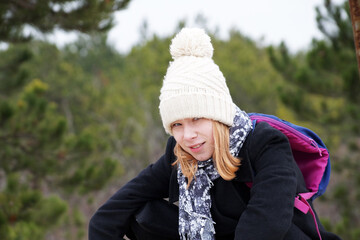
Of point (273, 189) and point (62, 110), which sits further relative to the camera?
point (62, 110)

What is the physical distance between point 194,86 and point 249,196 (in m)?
0.52

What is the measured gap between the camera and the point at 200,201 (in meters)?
1.81

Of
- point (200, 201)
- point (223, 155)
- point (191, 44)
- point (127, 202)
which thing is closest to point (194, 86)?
point (191, 44)

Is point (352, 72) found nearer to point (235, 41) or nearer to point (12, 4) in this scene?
point (12, 4)

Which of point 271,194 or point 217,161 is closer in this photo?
point 271,194

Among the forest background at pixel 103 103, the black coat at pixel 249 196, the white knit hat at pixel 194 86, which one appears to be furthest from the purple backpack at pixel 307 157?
the forest background at pixel 103 103

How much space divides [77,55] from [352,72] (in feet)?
40.9

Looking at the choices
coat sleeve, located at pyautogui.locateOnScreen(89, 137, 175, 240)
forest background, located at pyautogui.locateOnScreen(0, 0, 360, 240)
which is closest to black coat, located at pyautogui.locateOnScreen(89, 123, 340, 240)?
coat sleeve, located at pyautogui.locateOnScreen(89, 137, 175, 240)

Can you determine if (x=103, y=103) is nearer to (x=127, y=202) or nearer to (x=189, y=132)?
(x=127, y=202)

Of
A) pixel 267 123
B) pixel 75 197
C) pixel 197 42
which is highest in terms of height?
pixel 197 42

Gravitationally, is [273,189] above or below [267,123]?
below

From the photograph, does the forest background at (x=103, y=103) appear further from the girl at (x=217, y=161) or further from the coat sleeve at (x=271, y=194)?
the coat sleeve at (x=271, y=194)

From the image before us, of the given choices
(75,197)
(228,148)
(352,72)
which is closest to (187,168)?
(228,148)

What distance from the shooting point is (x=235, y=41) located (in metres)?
16.7
